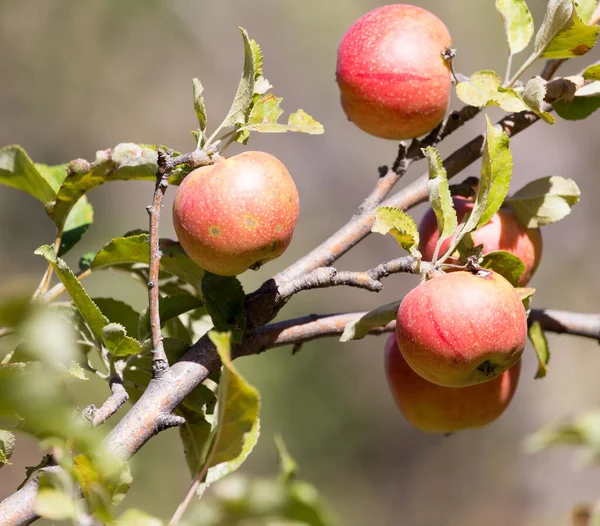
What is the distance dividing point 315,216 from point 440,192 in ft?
11.9

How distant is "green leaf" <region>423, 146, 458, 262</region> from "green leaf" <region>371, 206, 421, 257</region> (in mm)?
27

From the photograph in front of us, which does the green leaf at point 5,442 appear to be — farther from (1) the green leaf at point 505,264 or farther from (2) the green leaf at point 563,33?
(2) the green leaf at point 563,33

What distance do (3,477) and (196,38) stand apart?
3135 mm

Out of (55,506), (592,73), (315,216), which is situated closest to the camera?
(55,506)

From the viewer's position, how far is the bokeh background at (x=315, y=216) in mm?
3530

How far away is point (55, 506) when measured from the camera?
41 centimetres

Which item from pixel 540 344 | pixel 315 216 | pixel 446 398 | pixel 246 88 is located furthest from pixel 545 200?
pixel 315 216

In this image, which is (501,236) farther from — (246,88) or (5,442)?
(5,442)

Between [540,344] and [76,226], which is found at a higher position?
[76,226]

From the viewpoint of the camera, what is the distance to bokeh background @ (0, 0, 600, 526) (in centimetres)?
353

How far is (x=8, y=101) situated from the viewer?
459cm

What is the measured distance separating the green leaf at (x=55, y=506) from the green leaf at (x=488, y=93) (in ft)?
1.67

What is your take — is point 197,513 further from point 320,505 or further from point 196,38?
point 196,38

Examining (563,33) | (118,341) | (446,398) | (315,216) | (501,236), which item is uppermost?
(563,33)
